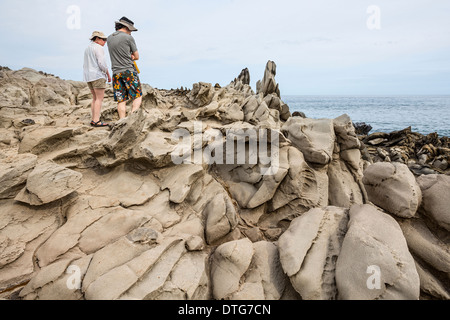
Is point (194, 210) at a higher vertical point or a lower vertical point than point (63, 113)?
lower

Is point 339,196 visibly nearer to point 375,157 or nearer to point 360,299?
point 360,299

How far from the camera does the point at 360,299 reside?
294cm

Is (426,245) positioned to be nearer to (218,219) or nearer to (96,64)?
(218,219)

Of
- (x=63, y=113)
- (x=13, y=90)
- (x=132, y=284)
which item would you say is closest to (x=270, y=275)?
(x=132, y=284)

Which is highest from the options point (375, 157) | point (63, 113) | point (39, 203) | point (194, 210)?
point (63, 113)

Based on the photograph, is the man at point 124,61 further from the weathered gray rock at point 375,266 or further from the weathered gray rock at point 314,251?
the weathered gray rock at point 375,266

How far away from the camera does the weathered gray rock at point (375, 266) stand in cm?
295

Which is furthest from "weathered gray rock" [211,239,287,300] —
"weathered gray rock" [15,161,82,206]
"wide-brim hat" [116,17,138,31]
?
"wide-brim hat" [116,17,138,31]

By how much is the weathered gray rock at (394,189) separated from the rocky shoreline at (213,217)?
23 mm

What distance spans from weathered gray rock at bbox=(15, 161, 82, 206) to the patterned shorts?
353 cm

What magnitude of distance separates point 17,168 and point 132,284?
11.1 feet

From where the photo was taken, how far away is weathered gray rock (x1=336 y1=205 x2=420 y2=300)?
9.69 feet

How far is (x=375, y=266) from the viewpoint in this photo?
311cm

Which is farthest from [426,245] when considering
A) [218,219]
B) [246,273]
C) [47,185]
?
[47,185]
